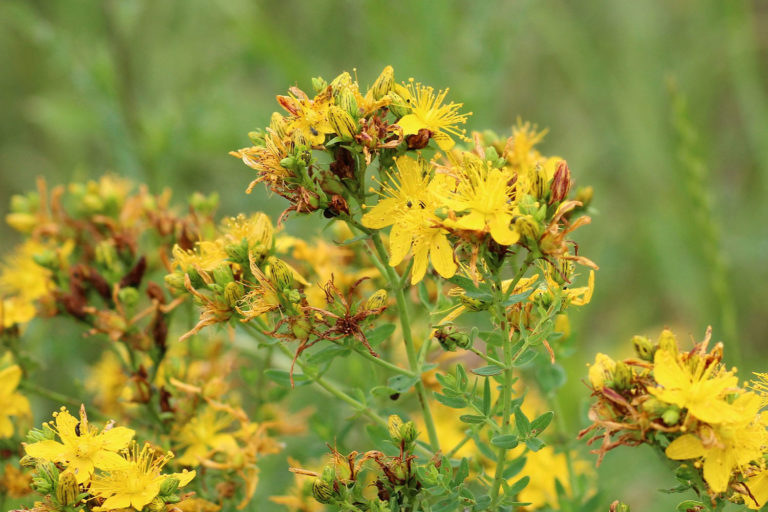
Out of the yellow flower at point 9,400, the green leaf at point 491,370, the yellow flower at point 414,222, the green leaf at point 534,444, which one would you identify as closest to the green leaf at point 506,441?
the green leaf at point 534,444

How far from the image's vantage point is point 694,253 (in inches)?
156

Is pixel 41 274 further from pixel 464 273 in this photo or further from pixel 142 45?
pixel 142 45

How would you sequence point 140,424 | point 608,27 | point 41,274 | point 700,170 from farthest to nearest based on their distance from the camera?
point 608,27 < point 700,170 < point 41,274 < point 140,424

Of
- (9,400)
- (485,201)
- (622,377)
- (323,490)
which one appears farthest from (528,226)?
(9,400)

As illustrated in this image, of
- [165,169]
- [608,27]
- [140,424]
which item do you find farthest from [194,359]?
[608,27]

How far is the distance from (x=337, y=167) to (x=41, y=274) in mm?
1284

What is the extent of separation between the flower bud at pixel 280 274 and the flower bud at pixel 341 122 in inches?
13.0

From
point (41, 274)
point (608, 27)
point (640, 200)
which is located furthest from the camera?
point (608, 27)

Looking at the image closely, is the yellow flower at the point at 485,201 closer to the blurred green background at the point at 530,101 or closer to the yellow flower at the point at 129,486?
the yellow flower at the point at 129,486

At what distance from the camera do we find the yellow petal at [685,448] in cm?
144

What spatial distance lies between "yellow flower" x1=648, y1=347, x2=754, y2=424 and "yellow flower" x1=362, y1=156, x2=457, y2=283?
0.46 metres

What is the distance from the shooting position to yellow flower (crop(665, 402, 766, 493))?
142cm

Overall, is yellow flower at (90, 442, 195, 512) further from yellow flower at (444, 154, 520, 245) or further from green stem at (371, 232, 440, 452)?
yellow flower at (444, 154, 520, 245)

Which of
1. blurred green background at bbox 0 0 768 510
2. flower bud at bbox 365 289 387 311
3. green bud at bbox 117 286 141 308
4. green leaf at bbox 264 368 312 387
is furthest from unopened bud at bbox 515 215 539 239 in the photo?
blurred green background at bbox 0 0 768 510
